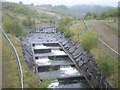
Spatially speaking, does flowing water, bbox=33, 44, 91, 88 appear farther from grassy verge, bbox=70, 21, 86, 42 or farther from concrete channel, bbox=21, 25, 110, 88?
grassy verge, bbox=70, 21, 86, 42

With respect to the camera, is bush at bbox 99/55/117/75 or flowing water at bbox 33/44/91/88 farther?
flowing water at bbox 33/44/91/88

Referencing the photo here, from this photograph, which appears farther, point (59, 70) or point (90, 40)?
point (90, 40)

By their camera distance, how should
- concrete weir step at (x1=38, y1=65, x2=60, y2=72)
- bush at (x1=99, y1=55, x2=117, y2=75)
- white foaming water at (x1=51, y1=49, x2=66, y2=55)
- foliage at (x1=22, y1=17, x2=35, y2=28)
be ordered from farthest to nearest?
foliage at (x1=22, y1=17, x2=35, y2=28), white foaming water at (x1=51, y1=49, x2=66, y2=55), concrete weir step at (x1=38, y1=65, x2=60, y2=72), bush at (x1=99, y1=55, x2=117, y2=75)

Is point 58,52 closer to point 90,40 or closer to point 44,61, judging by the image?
point 44,61

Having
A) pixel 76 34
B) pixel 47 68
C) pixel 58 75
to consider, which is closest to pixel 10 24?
pixel 76 34

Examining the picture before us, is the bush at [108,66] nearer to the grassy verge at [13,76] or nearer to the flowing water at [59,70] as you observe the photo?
the flowing water at [59,70]

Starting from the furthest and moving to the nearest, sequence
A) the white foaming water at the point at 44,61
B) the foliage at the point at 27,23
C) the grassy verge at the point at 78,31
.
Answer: the foliage at the point at 27,23, the grassy verge at the point at 78,31, the white foaming water at the point at 44,61

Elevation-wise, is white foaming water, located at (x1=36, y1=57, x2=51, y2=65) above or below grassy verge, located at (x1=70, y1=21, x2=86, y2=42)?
below

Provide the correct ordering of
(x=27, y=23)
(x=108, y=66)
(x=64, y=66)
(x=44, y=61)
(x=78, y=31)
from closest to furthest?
1. (x=108, y=66)
2. (x=64, y=66)
3. (x=44, y=61)
4. (x=78, y=31)
5. (x=27, y=23)

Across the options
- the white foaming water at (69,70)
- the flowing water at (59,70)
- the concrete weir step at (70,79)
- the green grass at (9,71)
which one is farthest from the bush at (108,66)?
the green grass at (9,71)

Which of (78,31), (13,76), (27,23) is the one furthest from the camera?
(27,23)

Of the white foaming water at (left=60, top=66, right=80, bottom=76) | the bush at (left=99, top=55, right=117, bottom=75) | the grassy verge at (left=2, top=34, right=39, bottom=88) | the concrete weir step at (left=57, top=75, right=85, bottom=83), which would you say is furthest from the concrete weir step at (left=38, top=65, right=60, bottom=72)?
the bush at (left=99, top=55, right=117, bottom=75)

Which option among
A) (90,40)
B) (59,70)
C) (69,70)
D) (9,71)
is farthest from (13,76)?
(90,40)

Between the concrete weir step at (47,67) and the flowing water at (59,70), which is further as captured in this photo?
Result: the concrete weir step at (47,67)
